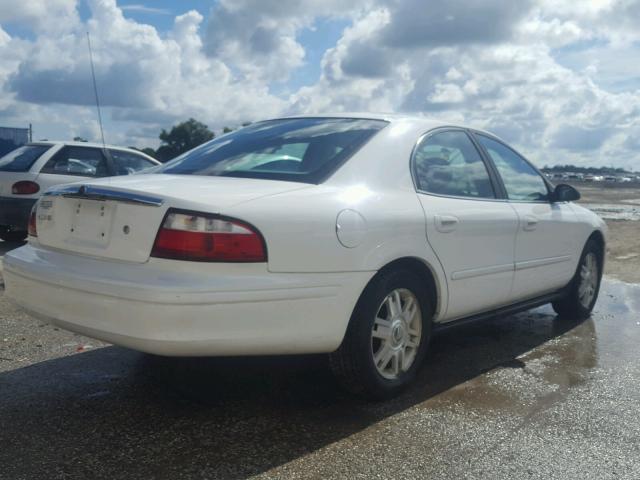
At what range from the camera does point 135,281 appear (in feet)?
9.98

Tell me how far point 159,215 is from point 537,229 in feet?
9.92

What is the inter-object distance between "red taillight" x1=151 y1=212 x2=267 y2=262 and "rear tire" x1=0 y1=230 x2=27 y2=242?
8.02 metres

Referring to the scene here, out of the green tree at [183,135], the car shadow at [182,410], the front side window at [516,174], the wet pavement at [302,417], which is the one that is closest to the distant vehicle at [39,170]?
the wet pavement at [302,417]

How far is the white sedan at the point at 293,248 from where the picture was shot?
3.05m

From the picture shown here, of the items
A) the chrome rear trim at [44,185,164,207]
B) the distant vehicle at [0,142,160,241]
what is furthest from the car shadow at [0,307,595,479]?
the distant vehicle at [0,142,160,241]

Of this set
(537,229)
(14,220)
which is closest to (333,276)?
(537,229)

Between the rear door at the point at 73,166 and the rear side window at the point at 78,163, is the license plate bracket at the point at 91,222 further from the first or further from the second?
the rear side window at the point at 78,163

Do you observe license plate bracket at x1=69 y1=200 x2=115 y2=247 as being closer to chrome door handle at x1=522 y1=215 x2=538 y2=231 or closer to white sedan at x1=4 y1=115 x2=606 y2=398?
white sedan at x1=4 y1=115 x2=606 y2=398

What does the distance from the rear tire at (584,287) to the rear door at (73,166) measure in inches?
255

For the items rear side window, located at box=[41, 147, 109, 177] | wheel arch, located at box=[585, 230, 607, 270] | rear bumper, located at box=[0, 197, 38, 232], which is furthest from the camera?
rear side window, located at box=[41, 147, 109, 177]

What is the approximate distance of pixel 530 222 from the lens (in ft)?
16.3

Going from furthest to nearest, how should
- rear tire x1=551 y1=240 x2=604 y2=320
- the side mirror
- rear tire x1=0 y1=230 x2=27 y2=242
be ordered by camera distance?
rear tire x1=0 y1=230 x2=27 y2=242
rear tire x1=551 y1=240 x2=604 y2=320
the side mirror

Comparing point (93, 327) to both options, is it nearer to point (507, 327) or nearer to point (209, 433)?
point (209, 433)

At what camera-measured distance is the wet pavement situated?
2959mm
